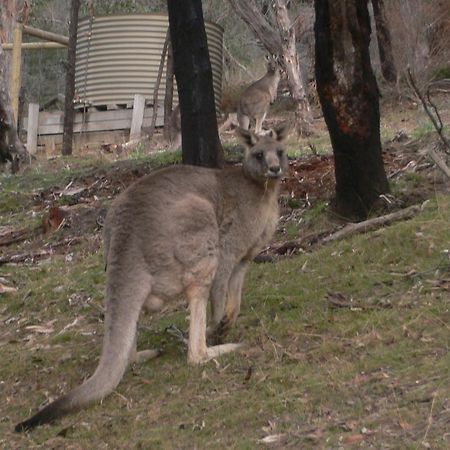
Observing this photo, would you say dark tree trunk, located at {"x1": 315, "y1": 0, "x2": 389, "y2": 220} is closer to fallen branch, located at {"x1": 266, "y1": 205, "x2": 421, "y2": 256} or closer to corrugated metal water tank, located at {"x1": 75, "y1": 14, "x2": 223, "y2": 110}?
fallen branch, located at {"x1": 266, "y1": 205, "x2": 421, "y2": 256}

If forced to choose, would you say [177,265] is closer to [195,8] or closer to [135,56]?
[195,8]

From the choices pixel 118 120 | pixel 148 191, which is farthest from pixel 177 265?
pixel 118 120

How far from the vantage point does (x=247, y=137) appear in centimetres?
786

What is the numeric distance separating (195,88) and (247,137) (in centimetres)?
315

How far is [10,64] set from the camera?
2047cm

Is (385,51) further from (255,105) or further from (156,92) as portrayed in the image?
(156,92)

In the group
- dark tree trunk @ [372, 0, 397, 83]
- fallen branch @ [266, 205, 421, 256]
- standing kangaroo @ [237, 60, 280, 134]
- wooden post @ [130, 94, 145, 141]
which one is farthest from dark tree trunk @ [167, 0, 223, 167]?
wooden post @ [130, 94, 145, 141]

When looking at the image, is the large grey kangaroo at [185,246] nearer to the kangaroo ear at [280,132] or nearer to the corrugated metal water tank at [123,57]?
the kangaroo ear at [280,132]

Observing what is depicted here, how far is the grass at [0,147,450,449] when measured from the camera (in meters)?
5.58

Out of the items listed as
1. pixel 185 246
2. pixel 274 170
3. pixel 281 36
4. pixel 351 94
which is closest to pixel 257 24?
pixel 281 36

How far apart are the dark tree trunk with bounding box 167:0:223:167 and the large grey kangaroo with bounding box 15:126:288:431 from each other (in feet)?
9.71

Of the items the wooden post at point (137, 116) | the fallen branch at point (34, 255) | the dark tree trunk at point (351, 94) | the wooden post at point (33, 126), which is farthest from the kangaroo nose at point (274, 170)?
the wooden post at point (33, 126)

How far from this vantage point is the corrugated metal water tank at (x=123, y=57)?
24.0 meters

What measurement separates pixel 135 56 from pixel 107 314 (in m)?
18.5
